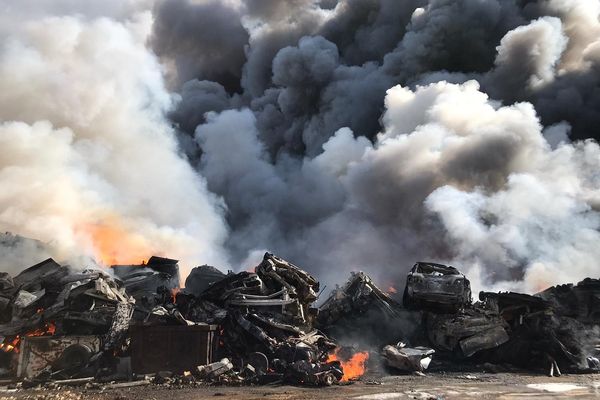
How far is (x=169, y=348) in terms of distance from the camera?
39.7 ft

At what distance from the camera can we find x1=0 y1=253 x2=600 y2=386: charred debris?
11828mm

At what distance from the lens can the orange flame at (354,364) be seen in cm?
1341

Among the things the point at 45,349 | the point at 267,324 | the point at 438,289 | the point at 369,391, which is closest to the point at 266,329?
the point at 267,324

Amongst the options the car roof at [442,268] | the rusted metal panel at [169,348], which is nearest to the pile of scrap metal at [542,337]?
the car roof at [442,268]

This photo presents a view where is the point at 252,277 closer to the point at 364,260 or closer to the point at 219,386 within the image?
the point at 219,386

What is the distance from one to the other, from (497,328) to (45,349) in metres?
13.7

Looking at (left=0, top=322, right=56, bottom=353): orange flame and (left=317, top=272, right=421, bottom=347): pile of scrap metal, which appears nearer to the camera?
(left=0, top=322, right=56, bottom=353): orange flame

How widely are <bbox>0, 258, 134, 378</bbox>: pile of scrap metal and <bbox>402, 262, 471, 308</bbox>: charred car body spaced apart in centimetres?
975

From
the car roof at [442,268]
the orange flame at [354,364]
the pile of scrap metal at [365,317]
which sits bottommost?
the orange flame at [354,364]

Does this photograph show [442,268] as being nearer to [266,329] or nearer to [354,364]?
[354,364]

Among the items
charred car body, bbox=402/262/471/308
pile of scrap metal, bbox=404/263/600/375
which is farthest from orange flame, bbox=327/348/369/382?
charred car body, bbox=402/262/471/308

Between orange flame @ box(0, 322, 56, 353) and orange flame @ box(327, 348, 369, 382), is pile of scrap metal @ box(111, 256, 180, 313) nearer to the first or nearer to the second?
orange flame @ box(0, 322, 56, 353)

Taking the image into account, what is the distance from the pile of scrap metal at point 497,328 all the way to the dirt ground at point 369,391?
2418mm

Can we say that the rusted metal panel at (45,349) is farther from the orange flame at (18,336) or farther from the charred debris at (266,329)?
the orange flame at (18,336)
